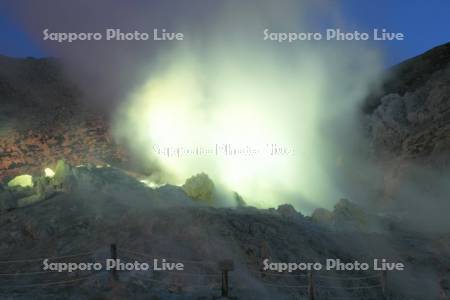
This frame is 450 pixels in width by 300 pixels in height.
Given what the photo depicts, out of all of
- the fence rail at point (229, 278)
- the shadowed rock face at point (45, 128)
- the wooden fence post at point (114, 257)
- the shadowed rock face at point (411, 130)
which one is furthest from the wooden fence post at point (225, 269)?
the shadowed rock face at point (45, 128)

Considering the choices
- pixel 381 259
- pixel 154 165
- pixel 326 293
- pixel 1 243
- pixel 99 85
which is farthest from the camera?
pixel 99 85

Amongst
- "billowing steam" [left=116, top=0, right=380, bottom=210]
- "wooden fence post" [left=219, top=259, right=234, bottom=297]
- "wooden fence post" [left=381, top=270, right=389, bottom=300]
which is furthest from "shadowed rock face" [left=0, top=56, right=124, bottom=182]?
"wooden fence post" [left=219, top=259, right=234, bottom=297]

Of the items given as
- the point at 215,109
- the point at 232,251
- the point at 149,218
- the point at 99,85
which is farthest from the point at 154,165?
the point at 99,85

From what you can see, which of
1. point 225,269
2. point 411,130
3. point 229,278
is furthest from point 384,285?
point 411,130

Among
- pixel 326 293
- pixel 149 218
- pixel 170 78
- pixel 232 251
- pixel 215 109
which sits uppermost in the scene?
pixel 170 78

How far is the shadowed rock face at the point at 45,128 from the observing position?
30.3 metres

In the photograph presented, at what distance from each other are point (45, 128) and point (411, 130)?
23.4 metres

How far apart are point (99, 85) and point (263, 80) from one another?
48.8ft

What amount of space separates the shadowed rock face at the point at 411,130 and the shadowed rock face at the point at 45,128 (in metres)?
15.3

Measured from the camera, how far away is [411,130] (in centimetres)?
3109

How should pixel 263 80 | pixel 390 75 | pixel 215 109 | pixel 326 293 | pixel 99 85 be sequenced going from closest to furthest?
pixel 326 293 → pixel 215 109 → pixel 263 80 → pixel 99 85 → pixel 390 75

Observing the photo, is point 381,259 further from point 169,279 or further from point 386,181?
point 386,181

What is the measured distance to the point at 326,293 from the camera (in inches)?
485

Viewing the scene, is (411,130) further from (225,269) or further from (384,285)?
(225,269)
